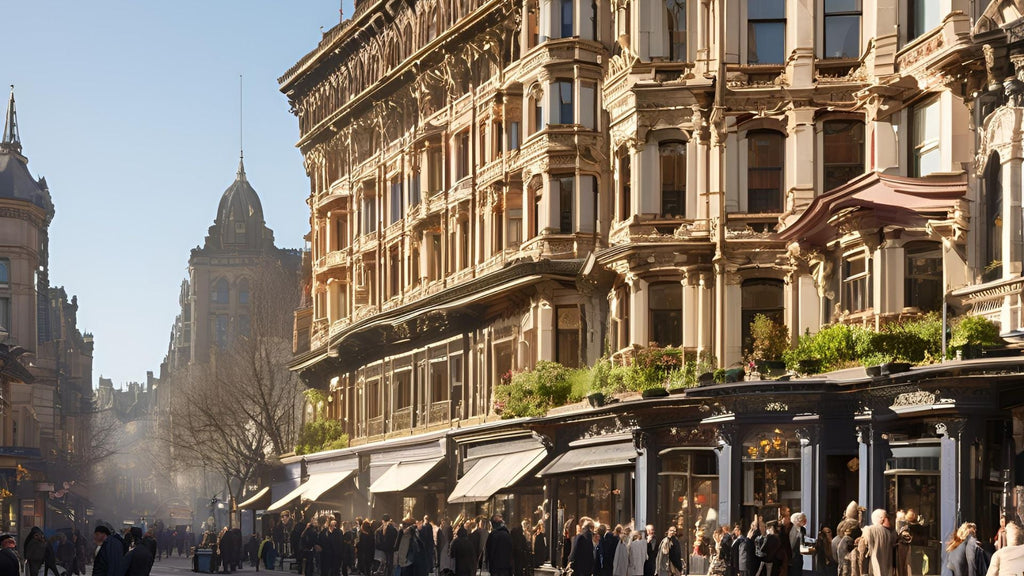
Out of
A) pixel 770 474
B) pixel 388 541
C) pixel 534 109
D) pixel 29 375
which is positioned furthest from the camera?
pixel 29 375

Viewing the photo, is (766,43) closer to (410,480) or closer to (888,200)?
(888,200)

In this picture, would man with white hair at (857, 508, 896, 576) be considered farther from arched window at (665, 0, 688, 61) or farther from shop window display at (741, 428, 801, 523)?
arched window at (665, 0, 688, 61)

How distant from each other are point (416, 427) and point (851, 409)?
3015 centimetres

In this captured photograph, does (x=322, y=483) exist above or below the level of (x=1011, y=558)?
below

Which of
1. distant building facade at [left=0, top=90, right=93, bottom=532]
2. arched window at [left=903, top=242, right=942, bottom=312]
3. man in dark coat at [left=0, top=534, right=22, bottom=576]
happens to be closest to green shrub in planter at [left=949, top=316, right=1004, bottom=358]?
arched window at [left=903, top=242, right=942, bottom=312]

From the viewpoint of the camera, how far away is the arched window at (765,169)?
144 ft

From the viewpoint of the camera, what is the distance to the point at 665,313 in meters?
46.5

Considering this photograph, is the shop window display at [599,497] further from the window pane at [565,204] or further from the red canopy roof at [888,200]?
the red canopy roof at [888,200]

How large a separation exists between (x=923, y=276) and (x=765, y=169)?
817 centimetres

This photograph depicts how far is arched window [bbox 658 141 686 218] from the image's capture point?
151 ft

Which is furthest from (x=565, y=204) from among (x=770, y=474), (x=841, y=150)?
(x=770, y=474)

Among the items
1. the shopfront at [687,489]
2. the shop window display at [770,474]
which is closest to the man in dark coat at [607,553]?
the shop window display at [770,474]

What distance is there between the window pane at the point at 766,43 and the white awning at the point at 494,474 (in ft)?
42.4

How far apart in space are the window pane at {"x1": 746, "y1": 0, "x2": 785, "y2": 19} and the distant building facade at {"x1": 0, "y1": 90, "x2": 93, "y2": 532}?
57.9 meters
